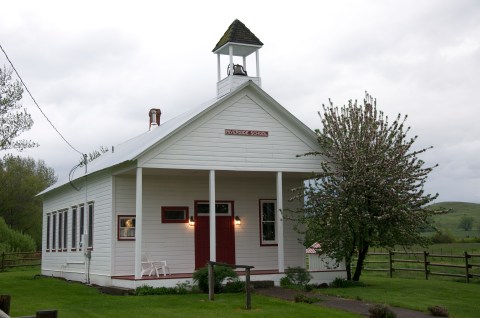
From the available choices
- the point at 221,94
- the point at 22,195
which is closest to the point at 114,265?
the point at 221,94

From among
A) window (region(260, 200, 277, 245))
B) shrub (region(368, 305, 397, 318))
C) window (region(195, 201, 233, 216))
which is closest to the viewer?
shrub (region(368, 305, 397, 318))

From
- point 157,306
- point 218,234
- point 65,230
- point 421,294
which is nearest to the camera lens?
point 157,306

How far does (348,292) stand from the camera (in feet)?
60.4

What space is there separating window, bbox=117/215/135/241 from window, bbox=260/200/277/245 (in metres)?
4.74

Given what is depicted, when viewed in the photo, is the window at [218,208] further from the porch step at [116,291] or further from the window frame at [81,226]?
the window frame at [81,226]

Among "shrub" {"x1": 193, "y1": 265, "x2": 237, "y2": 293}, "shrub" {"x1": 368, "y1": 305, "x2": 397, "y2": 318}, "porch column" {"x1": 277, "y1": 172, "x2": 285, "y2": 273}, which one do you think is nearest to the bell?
"porch column" {"x1": 277, "y1": 172, "x2": 285, "y2": 273}

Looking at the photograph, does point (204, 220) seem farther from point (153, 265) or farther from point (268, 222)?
Result: point (153, 265)

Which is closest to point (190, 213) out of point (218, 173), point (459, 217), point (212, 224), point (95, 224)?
point (218, 173)

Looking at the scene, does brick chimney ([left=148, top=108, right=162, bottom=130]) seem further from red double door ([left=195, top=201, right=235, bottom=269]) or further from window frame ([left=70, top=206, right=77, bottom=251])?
red double door ([left=195, top=201, right=235, bottom=269])

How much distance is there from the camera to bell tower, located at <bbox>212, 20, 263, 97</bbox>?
72.1ft

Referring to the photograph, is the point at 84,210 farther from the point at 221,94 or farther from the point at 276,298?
the point at 276,298

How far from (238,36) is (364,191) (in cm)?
A: 697

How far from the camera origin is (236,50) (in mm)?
22859

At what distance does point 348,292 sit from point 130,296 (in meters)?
6.13
